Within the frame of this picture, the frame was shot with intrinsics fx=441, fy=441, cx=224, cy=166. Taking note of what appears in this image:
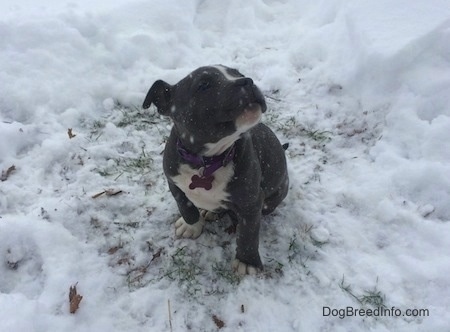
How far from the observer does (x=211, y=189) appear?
10.3 ft

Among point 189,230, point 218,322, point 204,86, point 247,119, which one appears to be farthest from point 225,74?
point 218,322

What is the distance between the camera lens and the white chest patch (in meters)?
3.11

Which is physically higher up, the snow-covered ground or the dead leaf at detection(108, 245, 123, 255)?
the snow-covered ground

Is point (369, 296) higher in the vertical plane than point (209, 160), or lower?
lower

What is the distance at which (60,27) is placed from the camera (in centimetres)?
562

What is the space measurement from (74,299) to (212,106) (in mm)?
1738

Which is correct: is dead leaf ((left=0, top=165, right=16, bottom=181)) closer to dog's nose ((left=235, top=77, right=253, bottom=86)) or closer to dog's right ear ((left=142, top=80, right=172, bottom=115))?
A: dog's right ear ((left=142, top=80, right=172, bottom=115))

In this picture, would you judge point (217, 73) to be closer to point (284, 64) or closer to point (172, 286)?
point (172, 286)

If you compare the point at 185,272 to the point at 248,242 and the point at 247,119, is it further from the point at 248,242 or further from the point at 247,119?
the point at 247,119

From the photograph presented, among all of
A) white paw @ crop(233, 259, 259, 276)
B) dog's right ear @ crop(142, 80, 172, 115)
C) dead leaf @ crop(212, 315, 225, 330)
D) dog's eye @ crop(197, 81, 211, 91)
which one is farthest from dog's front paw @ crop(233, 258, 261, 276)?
dog's eye @ crop(197, 81, 211, 91)

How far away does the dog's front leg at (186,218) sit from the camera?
11.8 feet

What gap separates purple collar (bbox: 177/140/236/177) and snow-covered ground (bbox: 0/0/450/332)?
970 millimetres

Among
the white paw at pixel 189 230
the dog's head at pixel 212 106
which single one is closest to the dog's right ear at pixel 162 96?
the dog's head at pixel 212 106

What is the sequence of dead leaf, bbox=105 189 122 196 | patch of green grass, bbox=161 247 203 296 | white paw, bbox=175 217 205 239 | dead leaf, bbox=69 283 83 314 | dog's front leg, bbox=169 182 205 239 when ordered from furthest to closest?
dead leaf, bbox=105 189 122 196
white paw, bbox=175 217 205 239
dog's front leg, bbox=169 182 205 239
patch of green grass, bbox=161 247 203 296
dead leaf, bbox=69 283 83 314
